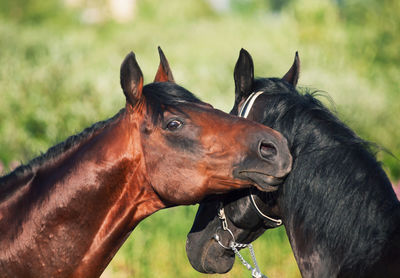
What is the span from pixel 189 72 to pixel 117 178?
16374mm

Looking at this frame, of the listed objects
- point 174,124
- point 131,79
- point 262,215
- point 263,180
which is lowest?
point 262,215

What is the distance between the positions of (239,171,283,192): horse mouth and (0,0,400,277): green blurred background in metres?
3.88

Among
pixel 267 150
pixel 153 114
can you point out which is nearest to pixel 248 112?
pixel 267 150

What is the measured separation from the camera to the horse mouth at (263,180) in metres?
3.06

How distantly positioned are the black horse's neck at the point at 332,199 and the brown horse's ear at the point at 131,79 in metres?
0.77

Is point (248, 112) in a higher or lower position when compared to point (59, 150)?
higher

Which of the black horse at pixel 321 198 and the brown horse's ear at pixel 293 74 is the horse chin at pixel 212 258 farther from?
the brown horse's ear at pixel 293 74

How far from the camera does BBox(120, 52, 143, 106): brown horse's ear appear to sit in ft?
10.4

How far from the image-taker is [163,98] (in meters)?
3.33

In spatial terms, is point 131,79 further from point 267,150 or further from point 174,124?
point 267,150

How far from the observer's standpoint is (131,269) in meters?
7.24

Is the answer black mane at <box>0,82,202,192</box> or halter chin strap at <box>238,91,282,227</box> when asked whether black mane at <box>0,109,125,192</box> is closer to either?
black mane at <box>0,82,202,192</box>

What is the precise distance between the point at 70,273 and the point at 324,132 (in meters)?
1.62

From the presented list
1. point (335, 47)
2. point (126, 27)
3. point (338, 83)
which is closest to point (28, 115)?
point (338, 83)
